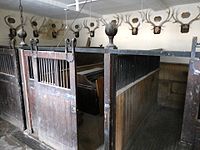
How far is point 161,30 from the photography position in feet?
13.2

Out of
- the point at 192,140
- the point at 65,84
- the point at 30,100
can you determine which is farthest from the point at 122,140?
the point at 30,100

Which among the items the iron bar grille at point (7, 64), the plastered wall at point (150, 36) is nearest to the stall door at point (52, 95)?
the iron bar grille at point (7, 64)

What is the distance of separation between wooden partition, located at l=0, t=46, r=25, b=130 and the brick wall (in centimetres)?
322

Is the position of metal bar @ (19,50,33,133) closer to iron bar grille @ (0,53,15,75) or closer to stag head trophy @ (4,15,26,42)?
iron bar grille @ (0,53,15,75)

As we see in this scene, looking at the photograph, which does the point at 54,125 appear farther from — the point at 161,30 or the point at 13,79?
the point at 161,30

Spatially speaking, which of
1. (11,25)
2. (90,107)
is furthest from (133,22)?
(11,25)

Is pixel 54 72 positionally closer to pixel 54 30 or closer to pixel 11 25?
pixel 11 25

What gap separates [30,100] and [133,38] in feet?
11.2

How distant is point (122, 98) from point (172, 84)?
2.45m

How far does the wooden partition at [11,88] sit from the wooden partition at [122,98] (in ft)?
4.97

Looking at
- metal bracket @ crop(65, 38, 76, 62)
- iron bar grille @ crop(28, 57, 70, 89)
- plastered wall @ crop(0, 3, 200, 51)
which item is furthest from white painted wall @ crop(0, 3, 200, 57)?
metal bracket @ crop(65, 38, 76, 62)

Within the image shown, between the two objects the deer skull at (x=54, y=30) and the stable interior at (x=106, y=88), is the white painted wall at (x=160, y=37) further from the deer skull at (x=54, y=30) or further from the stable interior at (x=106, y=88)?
the deer skull at (x=54, y=30)

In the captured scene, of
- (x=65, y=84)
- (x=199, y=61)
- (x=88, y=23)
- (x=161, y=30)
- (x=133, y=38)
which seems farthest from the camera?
(x=88, y=23)

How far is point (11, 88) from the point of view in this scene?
2.50 meters
